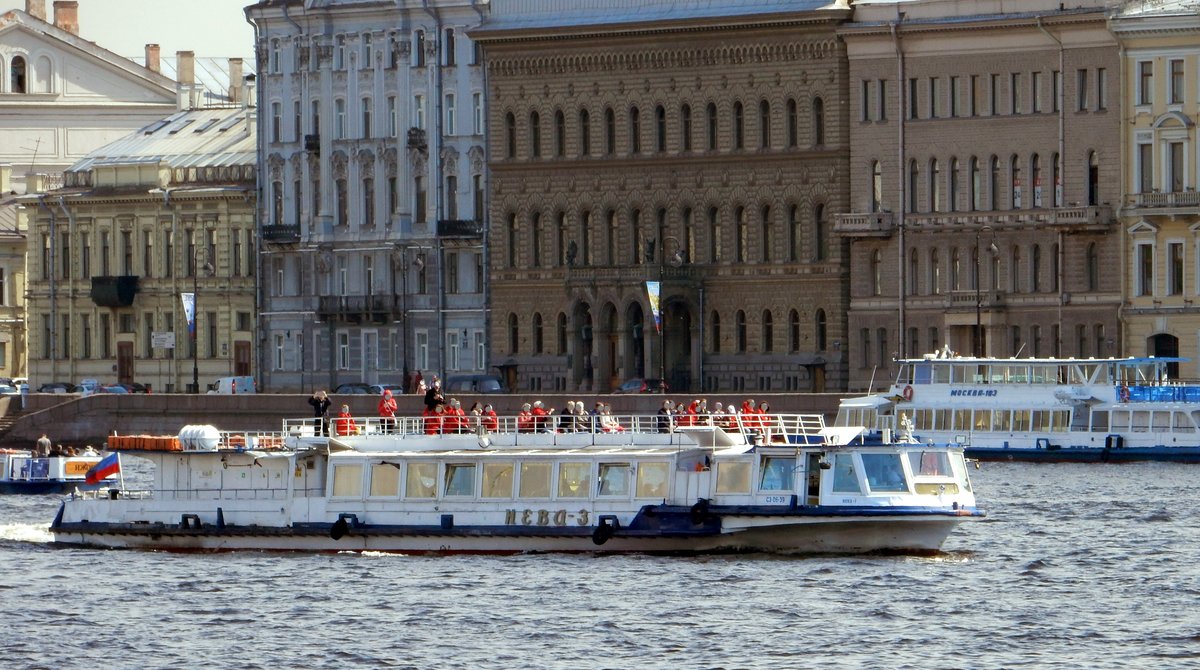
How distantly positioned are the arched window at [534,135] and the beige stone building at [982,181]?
10.5 meters

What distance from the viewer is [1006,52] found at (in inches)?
3925

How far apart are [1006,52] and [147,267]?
32.2 meters

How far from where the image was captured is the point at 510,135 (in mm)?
109812

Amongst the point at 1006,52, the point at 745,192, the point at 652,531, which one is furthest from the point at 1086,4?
the point at 652,531

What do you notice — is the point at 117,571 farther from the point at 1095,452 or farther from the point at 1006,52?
the point at 1006,52

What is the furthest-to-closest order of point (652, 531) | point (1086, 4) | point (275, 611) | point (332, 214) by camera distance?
point (332, 214) < point (1086, 4) < point (652, 531) < point (275, 611)

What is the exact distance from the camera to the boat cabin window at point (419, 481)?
60.1 meters

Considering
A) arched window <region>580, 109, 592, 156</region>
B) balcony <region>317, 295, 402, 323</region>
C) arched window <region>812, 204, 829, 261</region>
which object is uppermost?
arched window <region>580, 109, 592, 156</region>

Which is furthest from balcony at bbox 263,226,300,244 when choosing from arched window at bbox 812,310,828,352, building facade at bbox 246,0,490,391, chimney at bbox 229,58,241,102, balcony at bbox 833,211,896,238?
→ balcony at bbox 833,211,896,238

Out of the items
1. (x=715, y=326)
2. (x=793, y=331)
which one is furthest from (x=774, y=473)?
(x=715, y=326)

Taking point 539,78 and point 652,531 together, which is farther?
point 539,78

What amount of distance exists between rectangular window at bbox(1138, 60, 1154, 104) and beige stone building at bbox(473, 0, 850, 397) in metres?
8.51

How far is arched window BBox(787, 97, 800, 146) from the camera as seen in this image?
104 metres

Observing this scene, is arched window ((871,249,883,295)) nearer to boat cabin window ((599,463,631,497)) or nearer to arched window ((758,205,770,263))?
arched window ((758,205,770,263))
